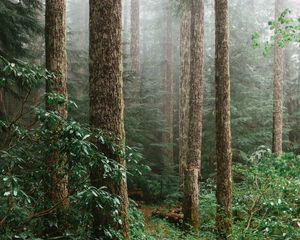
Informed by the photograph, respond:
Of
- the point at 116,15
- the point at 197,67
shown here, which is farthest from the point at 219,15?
the point at 116,15

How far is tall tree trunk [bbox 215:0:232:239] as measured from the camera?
8.05 metres

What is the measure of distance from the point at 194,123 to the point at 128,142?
4921 millimetres

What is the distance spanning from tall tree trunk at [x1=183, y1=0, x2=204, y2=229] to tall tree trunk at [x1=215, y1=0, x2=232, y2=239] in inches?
65.3

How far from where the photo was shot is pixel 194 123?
10.7m

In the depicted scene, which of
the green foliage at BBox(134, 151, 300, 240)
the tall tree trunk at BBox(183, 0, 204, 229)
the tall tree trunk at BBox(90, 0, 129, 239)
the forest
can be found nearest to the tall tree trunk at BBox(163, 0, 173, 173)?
the forest

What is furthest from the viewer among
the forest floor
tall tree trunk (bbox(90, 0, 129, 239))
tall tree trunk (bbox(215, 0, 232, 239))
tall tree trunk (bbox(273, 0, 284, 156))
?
tall tree trunk (bbox(273, 0, 284, 156))

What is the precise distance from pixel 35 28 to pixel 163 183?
29.5 feet

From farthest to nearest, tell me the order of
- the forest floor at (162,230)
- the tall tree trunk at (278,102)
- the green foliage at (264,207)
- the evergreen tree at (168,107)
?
the evergreen tree at (168,107)
the tall tree trunk at (278,102)
the forest floor at (162,230)
the green foliage at (264,207)

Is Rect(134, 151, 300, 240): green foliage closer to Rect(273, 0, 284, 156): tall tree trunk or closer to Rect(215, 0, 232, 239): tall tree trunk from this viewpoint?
Rect(215, 0, 232, 239): tall tree trunk

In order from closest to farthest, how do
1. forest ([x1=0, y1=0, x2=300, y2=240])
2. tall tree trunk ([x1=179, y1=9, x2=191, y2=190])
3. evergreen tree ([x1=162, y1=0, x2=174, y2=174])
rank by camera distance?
forest ([x1=0, y1=0, x2=300, y2=240]), tall tree trunk ([x1=179, y1=9, x2=191, y2=190]), evergreen tree ([x1=162, y1=0, x2=174, y2=174])

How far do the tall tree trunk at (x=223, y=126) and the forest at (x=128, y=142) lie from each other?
0.08ft

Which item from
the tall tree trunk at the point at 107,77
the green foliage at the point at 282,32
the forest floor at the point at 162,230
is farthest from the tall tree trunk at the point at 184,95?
the tall tree trunk at the point at 107,77

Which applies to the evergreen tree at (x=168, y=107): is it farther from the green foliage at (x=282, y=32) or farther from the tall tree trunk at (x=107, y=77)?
the tall tree trunk at (x=107, y=77)

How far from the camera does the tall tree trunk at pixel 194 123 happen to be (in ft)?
32.1
